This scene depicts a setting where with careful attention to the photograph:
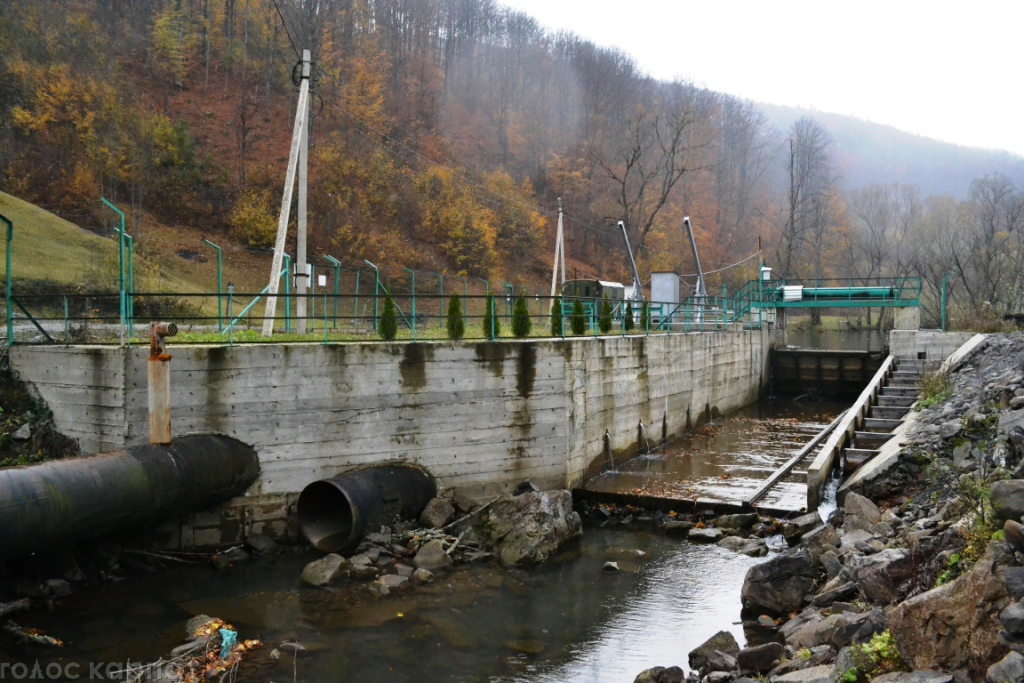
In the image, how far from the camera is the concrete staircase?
1559 cm

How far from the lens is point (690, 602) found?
1094 cm

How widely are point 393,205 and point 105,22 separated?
21916mm

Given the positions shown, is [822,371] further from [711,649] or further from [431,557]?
[711,649]

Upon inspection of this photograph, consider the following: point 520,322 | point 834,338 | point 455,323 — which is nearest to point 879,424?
point 520,322

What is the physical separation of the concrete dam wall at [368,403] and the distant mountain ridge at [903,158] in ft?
354

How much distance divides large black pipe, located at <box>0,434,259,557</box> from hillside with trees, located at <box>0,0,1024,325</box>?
39.3 feet

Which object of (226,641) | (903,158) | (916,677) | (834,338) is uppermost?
(903,158)

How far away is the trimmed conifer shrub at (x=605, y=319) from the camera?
20691 millimetres

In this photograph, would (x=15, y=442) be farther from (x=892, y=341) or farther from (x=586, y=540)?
(x=892, y=341)

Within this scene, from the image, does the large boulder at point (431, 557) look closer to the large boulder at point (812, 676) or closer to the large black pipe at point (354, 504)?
the large black pipe at point (354, 504)

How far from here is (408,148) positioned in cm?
5025

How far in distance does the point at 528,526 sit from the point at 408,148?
4107 centimetres

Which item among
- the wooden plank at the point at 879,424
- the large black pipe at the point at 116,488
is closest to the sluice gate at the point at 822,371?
the wooden plank at the point at 879,424

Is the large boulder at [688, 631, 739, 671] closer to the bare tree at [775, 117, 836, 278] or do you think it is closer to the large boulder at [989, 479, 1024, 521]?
the large boulder at [989, 479, 1024, 521]
